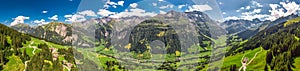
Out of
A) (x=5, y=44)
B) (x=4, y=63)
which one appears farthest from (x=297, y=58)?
(x=5, y=44)

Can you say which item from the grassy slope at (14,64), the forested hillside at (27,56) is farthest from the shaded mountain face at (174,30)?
the grassy slope at (14,64)

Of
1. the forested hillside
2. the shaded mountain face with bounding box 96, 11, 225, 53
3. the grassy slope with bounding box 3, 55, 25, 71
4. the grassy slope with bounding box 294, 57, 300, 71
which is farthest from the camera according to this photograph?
the grassy slope with bounding box 3, 55, 25, 71

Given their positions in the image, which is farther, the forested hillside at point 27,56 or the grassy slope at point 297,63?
the forested hillside at point 27,56

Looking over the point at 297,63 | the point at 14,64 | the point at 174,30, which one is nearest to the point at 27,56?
the point at 14,64

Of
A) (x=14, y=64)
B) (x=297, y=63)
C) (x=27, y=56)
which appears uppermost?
(x=27, y=56)

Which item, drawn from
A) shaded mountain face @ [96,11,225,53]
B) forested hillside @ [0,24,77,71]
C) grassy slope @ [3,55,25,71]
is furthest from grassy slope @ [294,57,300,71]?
grassy slope @ [3,55,25,71]

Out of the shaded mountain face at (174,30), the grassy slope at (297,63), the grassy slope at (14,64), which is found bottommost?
the grassy slope at (297,63)

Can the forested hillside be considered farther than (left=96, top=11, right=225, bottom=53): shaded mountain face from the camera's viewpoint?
Yes

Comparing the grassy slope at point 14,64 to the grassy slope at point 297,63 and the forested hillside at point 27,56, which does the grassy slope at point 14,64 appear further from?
the grassy slope at point 297,63

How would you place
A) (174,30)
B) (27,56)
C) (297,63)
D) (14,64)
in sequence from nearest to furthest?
(174,30) → (297,63) → (14,64) → (27,56)

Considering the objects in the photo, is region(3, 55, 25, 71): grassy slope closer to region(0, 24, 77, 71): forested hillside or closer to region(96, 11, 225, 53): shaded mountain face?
region(0, 24, 77, 71): forested hillside

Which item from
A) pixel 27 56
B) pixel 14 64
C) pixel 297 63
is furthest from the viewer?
pixel 27 56

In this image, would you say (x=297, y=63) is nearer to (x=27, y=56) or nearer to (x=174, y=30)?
(x=27, y=56)
